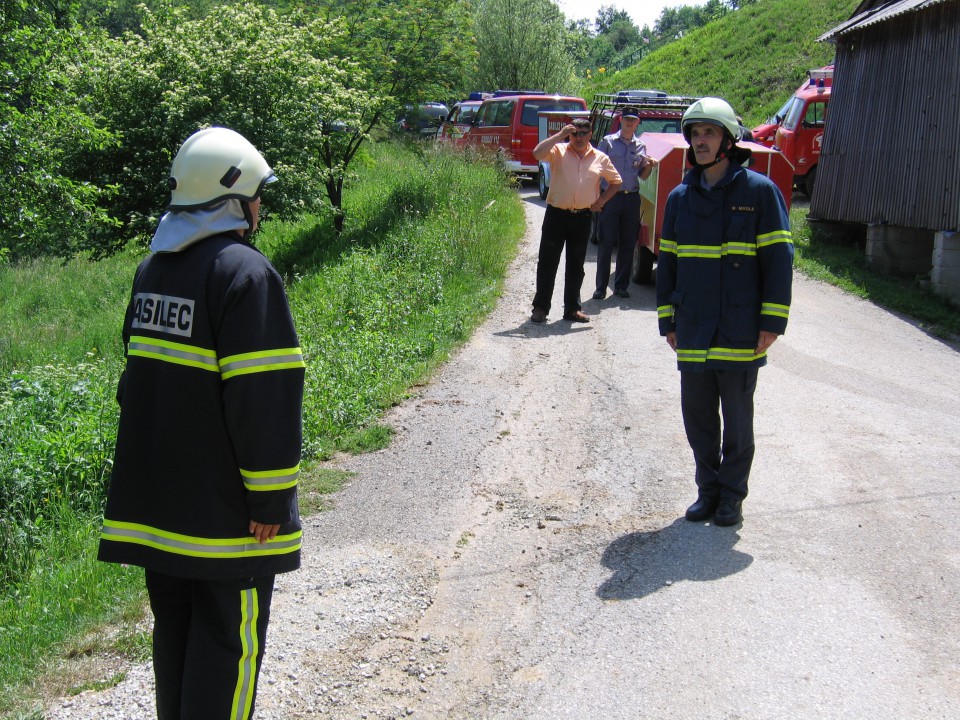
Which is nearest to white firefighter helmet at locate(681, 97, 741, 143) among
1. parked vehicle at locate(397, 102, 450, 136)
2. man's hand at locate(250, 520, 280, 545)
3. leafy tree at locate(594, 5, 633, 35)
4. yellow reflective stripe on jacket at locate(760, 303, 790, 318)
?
yellow reflective stripe on jacket at locate(760, 303, 790, 318)

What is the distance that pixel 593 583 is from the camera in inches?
173

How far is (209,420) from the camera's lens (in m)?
2.70

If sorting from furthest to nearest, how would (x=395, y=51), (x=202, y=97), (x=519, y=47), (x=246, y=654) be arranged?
(x=519, y=47) < (x=395, y=51) < (x=202, y=97) < (x=246, y=654)

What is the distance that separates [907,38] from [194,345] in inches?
538

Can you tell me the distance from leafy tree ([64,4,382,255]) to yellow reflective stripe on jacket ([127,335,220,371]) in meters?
10.3

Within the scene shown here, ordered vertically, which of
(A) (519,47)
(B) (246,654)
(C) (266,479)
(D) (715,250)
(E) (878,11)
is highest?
(A) (519,47)

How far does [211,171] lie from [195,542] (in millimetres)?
1069

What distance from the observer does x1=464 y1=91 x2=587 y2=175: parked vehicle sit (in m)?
20.0

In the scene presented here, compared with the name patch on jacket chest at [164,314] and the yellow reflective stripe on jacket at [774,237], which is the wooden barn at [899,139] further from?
the name patch on jacket chest at [164,314]

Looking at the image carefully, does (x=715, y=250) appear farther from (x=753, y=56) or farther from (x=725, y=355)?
(x=753, y=56)

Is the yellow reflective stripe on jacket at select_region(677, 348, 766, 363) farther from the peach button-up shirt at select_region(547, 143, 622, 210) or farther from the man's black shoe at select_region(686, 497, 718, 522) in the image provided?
the peach button-up shirt at select_region(547, 143, 622, 210)

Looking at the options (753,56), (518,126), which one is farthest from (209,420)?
(753,56)

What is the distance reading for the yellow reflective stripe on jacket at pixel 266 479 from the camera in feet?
8.82

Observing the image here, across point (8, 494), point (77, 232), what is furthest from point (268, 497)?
point (77, 232)
